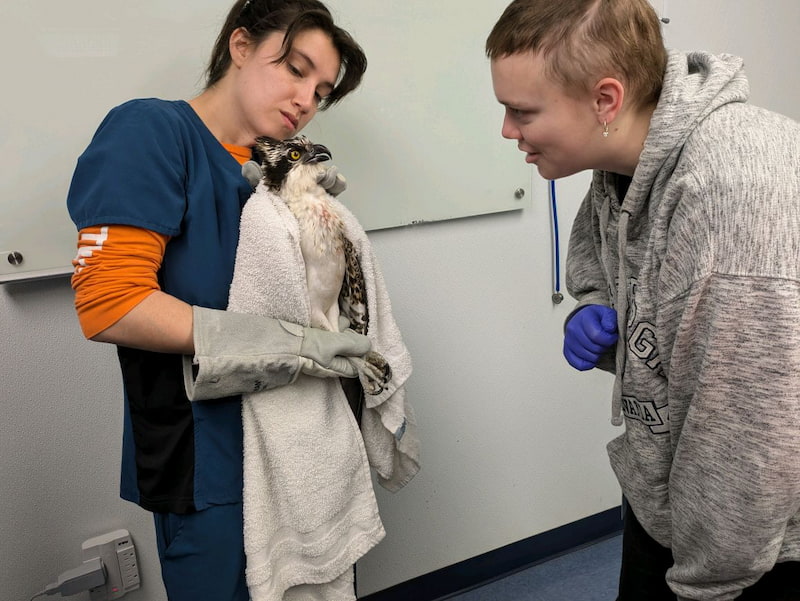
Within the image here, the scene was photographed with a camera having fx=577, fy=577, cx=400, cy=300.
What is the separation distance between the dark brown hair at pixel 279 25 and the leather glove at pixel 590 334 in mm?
576

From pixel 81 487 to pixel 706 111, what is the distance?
129 cm

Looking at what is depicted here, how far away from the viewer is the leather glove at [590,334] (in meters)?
0.89

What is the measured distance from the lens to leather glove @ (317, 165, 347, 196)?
88 cm

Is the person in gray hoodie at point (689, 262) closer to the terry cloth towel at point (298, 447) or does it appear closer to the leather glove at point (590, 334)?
the leather glove at point (590, 334)

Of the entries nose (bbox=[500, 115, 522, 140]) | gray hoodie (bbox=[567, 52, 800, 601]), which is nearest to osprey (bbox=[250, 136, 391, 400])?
nose (bbox=[500, 115, 522, 140])

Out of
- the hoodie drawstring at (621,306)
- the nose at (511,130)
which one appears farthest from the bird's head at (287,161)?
the hoodie drawstring at (621,306)

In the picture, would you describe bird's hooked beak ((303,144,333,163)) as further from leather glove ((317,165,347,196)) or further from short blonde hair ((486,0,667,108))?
short blonde hair ((486,0,667,108))

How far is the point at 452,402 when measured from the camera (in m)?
1.54

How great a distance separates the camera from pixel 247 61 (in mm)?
902

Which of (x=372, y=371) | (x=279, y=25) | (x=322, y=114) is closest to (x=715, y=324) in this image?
(x=372, y=371)

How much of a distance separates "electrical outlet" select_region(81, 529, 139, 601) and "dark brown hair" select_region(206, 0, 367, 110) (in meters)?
0.94

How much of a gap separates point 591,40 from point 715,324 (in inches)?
14.4

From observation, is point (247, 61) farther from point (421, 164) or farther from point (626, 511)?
point (626, 511)

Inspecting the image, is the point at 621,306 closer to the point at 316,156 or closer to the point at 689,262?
the point at 689,262
